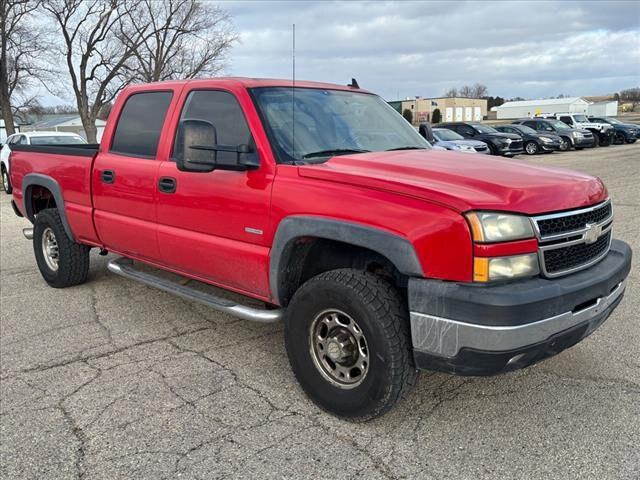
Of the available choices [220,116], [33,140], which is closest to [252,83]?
[220,116]

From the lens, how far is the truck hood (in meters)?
2.77

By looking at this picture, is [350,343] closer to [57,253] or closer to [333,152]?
[333,152]

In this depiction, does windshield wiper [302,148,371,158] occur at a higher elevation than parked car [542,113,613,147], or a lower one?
lower

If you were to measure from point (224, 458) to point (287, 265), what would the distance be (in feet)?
3.75

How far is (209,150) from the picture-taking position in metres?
3.48

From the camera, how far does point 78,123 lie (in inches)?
3004

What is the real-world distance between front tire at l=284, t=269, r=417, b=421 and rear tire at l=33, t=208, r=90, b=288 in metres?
3.21

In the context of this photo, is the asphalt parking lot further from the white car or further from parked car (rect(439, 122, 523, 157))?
parked car (rect(439, 122, 523, 157))

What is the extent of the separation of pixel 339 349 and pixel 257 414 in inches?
24.6

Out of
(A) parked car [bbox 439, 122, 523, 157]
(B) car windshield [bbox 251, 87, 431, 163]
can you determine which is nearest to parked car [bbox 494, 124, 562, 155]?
(A) parked car [bbox 439, 122, 523, 157]

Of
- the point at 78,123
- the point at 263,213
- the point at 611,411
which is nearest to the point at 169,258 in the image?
the point at 263,213

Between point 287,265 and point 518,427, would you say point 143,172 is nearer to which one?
point 287,265

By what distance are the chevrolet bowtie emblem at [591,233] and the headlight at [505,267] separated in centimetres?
46

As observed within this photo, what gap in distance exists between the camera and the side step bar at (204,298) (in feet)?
11.9
